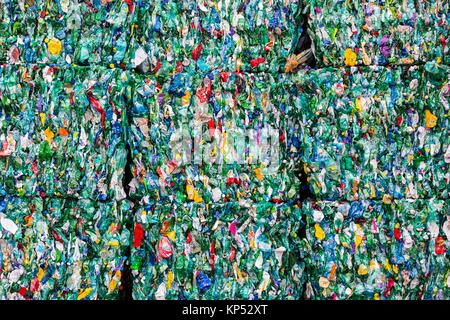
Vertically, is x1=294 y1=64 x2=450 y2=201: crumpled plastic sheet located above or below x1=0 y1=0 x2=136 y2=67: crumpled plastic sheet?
below

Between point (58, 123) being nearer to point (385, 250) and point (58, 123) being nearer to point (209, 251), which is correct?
point (209, 251)


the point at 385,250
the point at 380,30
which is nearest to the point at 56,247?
the point at 385,250

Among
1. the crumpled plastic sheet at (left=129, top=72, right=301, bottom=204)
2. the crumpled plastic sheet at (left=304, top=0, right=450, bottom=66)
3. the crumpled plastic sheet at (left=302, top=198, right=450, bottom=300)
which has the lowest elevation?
the crumpled plastic sheet at (left=302, top=198, right=450, bottom=300)

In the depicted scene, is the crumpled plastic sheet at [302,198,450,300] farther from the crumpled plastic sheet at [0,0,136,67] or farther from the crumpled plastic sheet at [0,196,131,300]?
the crumpled plastic sheet at [0,0,136,67]

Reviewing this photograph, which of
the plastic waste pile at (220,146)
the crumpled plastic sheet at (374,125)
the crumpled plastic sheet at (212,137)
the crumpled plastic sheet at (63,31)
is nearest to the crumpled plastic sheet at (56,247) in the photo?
the plastic waste pile at (220,146)

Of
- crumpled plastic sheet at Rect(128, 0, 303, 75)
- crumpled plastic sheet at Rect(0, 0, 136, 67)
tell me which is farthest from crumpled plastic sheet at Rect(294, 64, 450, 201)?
crumpled plastic sheet at Rect(0, 0, 136, 67)

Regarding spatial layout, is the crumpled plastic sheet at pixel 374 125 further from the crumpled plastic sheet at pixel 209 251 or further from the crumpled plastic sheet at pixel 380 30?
the crumpled plastic sheet at pixel 209 251
